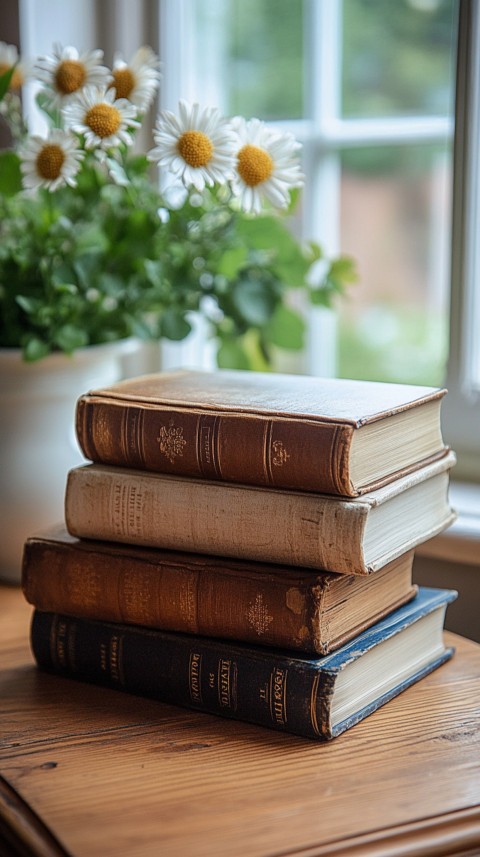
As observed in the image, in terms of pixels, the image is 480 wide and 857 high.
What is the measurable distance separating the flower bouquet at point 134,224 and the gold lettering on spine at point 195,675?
0.36 m

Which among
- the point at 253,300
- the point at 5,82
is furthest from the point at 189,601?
the point at 5,82

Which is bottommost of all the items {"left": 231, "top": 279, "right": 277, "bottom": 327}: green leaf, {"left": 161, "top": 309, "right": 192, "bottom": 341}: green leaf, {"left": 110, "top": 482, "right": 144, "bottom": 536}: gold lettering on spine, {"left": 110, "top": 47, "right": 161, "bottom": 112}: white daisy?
{"left": 110, "top": 482, "right": 144, "bottom": 536}: gold lettering on spine

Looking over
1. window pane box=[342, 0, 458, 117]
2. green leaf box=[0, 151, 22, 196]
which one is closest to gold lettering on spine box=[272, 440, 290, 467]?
green leaf box=[0, 151, 22, 196]

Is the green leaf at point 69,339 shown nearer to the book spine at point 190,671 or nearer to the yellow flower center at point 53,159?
the yellow flower center at point 53,159

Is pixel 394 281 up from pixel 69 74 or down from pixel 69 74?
down

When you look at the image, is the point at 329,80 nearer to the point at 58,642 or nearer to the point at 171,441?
the point at 171,441

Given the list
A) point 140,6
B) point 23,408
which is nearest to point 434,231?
point 140,6

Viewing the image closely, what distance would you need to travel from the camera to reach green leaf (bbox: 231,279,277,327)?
1.10 metres

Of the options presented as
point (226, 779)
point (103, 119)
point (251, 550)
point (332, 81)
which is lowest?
point (226, 779)

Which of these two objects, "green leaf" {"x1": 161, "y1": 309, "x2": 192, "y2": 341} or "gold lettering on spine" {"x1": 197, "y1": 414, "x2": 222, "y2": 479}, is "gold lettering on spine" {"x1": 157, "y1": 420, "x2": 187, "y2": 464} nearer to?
"gold lettering on spine" {"x1": 197, "y1": 414, "x2": 222, "y2": 479}

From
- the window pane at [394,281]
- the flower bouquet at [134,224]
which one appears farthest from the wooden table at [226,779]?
the window pane at [394,281]

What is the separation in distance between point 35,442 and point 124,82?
1.19ft

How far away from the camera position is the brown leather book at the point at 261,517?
71cm

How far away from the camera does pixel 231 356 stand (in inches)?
45.0
